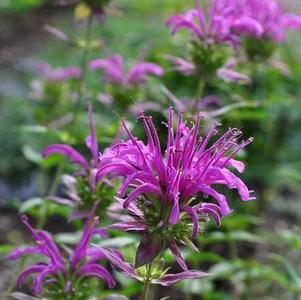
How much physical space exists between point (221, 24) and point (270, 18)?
478 mm

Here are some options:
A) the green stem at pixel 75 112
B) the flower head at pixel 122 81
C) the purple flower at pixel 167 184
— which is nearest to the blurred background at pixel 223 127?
the flower head at pixel 122 81

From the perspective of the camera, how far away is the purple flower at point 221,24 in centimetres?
161

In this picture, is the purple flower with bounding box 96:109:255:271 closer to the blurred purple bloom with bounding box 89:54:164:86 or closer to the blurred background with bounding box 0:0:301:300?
the blurred background with bounding box 0:0:301:300

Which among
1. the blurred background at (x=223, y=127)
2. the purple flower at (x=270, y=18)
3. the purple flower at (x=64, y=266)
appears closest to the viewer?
the purple flower at (x=64, y=266)

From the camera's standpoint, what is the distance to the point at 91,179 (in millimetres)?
1460

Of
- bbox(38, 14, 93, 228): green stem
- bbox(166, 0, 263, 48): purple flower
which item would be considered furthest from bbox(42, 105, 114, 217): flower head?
bbox(166, 0, 263, 48): purple flower

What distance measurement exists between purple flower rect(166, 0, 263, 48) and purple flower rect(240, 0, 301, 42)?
0.27m

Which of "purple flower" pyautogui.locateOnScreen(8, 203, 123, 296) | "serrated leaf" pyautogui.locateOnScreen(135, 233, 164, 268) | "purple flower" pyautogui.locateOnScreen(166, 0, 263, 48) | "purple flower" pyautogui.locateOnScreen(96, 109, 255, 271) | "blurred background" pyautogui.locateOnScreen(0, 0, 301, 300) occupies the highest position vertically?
"purple flower" pyautogui.locateOnScreen(166, 0, 263, 48)

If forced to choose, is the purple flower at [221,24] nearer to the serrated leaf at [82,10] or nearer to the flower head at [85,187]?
the serrated leaf at [82,10]

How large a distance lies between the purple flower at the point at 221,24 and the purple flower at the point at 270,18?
0.88ft

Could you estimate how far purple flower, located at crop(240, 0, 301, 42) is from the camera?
6.53 ft

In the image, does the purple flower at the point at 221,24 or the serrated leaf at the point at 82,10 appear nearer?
the purple flower at the point at 221,24

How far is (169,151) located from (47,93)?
174 cm

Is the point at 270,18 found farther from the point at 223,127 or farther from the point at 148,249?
the point at 148,249
